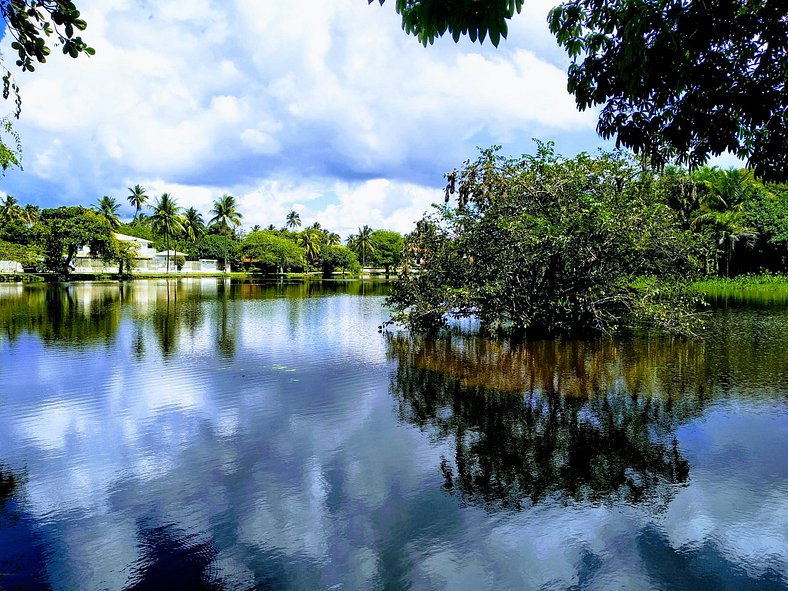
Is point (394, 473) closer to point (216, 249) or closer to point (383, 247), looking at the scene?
point (216, 249)

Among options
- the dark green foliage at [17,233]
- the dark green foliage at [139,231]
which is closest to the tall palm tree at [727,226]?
the dark green foliage at [17,233]

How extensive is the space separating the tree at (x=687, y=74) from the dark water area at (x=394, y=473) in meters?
3.61

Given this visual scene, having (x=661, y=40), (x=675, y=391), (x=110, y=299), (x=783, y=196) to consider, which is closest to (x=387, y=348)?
(x=675, y=391)

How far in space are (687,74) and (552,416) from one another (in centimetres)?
564

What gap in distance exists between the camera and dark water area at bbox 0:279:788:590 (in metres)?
4.56

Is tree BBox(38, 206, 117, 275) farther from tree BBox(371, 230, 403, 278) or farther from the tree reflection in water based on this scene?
tree BBox(371, 230, 403, 278)

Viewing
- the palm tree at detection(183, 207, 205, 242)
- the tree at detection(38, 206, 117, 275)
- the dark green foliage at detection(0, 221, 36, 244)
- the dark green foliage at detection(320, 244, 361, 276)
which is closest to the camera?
the tree at detection(38, 206, 117, 275)

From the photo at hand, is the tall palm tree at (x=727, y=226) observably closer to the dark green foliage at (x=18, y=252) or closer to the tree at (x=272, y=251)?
the tree at (x=272, y=251)

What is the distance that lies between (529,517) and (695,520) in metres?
1.59

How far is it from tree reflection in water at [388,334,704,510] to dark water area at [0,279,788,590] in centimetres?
4

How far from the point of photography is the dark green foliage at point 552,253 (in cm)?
1619

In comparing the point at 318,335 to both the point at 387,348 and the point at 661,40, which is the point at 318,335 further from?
the point at 661,40

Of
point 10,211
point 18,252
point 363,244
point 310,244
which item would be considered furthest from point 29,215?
point 363,244

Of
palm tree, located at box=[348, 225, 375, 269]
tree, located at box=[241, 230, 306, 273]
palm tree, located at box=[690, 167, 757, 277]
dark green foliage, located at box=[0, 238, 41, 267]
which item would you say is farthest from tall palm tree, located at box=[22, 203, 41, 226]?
palm tree, located at box=[690, 167, 757, 277]
